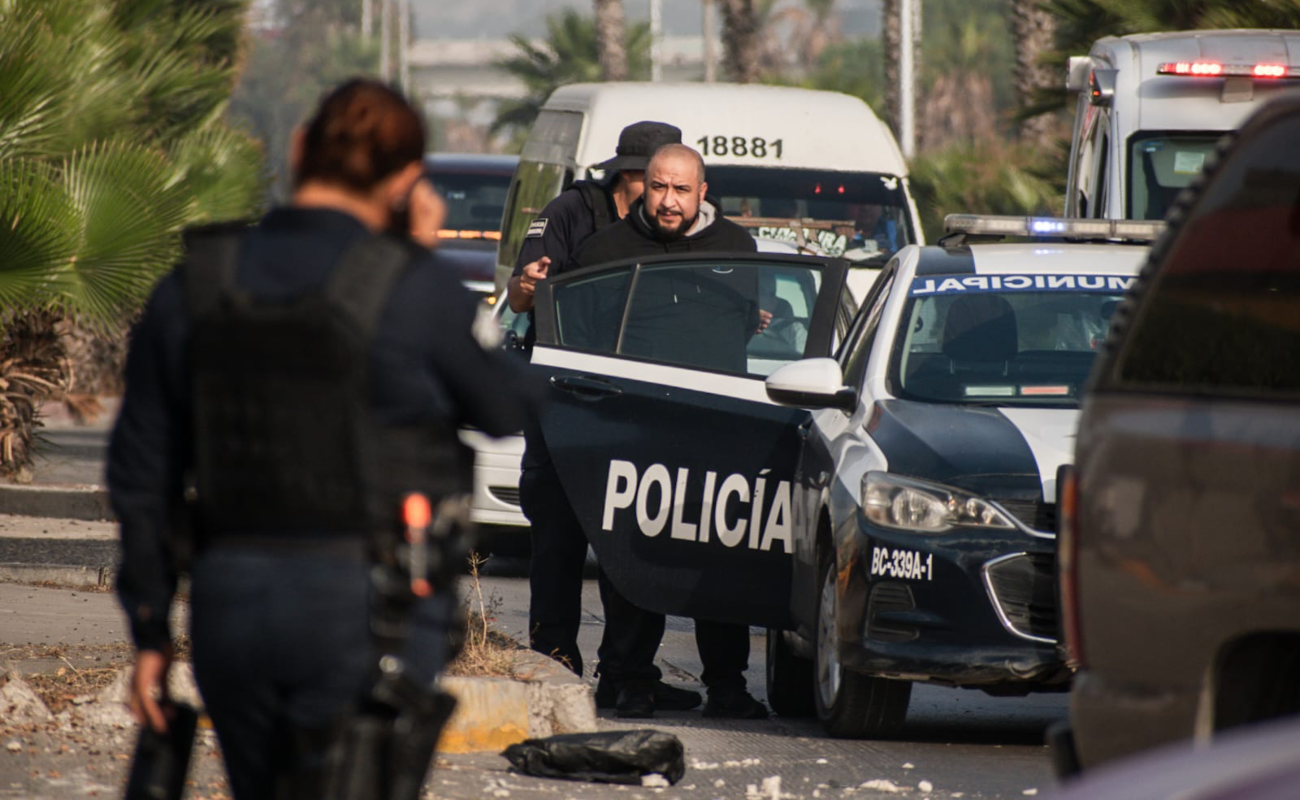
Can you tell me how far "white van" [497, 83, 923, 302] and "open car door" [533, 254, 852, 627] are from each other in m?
5.77

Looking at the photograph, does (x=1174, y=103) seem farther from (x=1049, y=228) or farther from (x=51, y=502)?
(x=51, y=502)

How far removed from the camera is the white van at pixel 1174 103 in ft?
38.2

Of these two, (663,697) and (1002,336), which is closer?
(1002,336)

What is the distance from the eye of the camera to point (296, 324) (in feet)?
10.6

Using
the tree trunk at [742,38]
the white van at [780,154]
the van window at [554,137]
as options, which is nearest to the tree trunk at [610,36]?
the tree trunk at [742,38]

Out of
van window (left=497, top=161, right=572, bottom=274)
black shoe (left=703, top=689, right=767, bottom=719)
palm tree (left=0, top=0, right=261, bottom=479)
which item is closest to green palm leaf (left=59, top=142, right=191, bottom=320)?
palm tree (left=0, top=0, right=261, bottom=479)

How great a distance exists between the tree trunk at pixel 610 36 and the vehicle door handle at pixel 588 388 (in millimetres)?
29755

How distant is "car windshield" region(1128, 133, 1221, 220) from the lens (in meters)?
11.5

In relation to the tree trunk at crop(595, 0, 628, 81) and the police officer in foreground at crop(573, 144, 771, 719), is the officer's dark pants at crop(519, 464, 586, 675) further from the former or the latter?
the tree trunk at crop(595, 0, 628, 81)

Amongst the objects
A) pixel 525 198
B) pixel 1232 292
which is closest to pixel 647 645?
pixel 1232 292

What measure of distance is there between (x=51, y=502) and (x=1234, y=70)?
711 centimetres

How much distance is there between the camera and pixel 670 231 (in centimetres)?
747

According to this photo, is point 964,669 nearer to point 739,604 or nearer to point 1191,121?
point 739,604

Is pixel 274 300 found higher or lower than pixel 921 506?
higher
